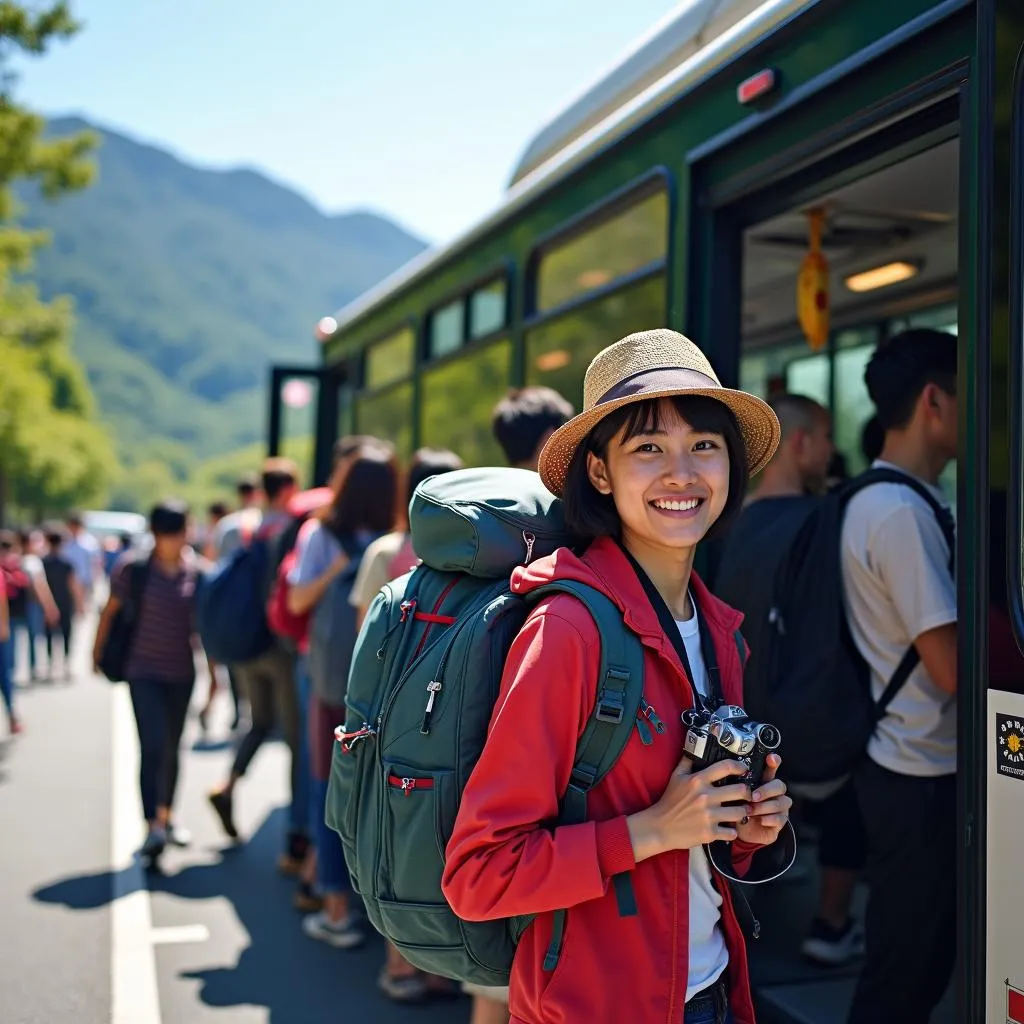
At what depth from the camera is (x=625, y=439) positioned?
2010 millimetres

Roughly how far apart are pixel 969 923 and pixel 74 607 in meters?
14.1

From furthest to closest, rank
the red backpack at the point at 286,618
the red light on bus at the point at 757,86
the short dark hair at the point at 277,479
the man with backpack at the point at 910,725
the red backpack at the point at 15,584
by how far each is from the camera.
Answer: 1. the red backpack at the point at 15,584
2. the short dark hair at the point at 277,479
3. the red backpack at the point at 286,618
4. the red light on bus at the point at 757,86
5. the man with backpack at the point at 910,725

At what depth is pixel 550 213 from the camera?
4.54 metres

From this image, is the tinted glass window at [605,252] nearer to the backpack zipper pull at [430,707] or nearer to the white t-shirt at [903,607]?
the white t-shirt at [903,607]

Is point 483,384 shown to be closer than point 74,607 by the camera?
Yes

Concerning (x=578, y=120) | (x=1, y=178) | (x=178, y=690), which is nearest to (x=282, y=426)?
(x=178, y=690)

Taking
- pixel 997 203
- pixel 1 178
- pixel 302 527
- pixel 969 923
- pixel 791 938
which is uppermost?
pixel 1 178

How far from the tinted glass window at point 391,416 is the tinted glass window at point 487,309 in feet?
3.73

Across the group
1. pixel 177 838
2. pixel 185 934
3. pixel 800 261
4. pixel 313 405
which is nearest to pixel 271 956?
pixel 185 934

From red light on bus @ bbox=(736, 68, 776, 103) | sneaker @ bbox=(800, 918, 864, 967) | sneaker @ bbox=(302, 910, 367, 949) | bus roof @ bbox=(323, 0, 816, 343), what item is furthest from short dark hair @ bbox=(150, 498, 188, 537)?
red light on bus @ bbox=(736, 68, 776, 103)

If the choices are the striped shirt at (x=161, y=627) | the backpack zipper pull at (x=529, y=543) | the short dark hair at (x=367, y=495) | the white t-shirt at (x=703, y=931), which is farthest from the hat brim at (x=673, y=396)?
the striped shirt at (x=161, y=627)

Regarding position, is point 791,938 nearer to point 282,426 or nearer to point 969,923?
point 969,923

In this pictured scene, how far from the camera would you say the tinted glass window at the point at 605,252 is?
3705 mm

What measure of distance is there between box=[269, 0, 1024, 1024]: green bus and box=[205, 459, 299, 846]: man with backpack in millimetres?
952
